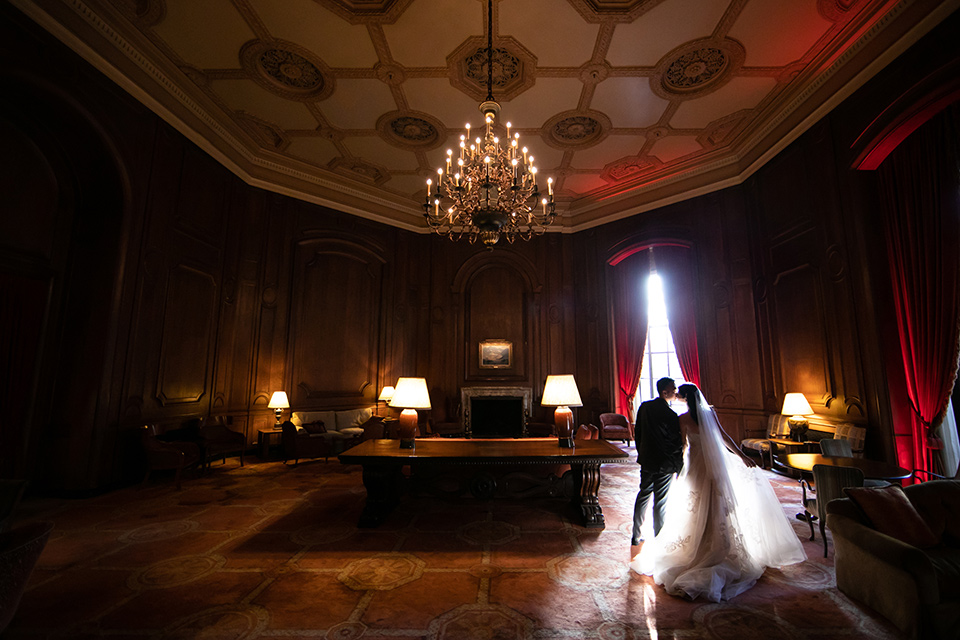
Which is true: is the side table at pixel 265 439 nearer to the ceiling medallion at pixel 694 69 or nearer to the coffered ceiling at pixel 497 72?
the coffered ceiling at pixel 497 72

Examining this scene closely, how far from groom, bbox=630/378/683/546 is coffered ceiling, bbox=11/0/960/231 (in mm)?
3866

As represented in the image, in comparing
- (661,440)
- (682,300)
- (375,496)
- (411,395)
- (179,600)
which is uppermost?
(682,300)

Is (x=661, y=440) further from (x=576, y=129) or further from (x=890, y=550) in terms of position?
(x=576, y=129)

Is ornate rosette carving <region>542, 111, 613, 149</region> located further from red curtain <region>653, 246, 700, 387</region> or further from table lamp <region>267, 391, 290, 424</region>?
table lamp <region>267, 391, 290, 424</region>

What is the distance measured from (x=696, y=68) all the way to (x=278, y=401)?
722cm

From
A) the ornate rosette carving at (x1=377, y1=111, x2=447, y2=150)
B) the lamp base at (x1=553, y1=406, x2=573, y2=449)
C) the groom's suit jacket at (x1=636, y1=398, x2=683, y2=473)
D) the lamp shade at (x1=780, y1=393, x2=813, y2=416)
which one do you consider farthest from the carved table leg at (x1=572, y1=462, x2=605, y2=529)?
the ornate rosette carving at (x1=377, y1=111, x2=447, y2=150)

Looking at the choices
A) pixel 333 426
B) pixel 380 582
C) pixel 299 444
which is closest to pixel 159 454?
pixel 299 444

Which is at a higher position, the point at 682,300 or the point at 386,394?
the point at 682,300

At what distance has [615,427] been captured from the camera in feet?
24.6

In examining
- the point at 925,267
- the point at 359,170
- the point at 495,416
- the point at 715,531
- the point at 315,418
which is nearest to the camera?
the point at 715,531

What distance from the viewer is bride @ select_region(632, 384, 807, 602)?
239 centimetres

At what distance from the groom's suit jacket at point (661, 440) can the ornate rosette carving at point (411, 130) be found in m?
5.04

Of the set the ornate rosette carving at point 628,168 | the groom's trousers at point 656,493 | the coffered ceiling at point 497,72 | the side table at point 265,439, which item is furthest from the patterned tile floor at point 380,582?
the ornate rosette carving at point 628,168

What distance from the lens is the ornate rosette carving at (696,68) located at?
462 cm
